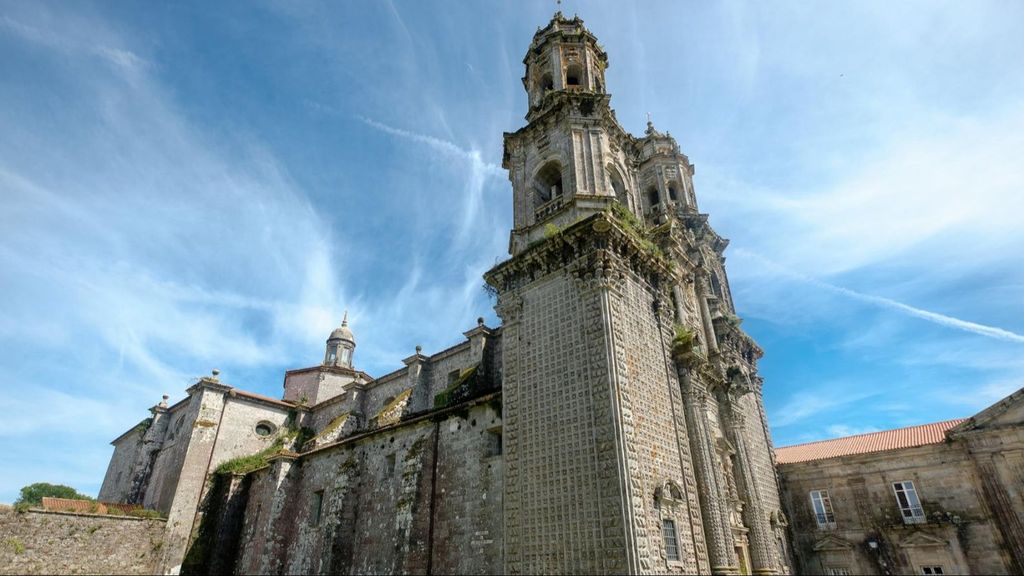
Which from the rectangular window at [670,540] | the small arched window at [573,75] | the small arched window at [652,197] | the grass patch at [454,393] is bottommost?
the rectangular window at [670,540]

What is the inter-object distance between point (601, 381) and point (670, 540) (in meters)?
4.04

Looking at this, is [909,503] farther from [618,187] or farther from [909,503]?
[618,187]

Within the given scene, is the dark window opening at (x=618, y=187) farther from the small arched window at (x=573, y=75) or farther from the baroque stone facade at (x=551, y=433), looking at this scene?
the small arched window at (x=573, y=75)

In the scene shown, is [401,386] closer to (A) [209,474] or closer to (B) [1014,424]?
(A) [209,474]

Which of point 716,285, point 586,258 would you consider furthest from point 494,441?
point 716,285

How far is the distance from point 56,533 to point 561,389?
22.4m

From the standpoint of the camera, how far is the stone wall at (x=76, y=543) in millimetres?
19672

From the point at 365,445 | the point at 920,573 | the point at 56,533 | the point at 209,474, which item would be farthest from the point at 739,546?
the point at 56,533

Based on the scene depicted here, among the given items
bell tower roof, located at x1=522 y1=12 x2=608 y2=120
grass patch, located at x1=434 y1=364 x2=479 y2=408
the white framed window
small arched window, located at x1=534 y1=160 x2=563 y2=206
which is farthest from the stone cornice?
the white framed window

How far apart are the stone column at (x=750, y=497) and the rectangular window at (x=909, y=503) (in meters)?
5.49

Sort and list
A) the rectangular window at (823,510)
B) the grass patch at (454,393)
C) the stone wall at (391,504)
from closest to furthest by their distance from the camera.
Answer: the stone wall at (391,504) < the grass patch at (454,393) < the rectangular window at (823,510)

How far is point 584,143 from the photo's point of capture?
1784cm

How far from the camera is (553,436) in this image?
12703 millimetres

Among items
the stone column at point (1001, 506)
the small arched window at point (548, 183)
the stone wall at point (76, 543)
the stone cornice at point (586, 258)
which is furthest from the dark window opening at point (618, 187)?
the stone wall at point (76, 543)
